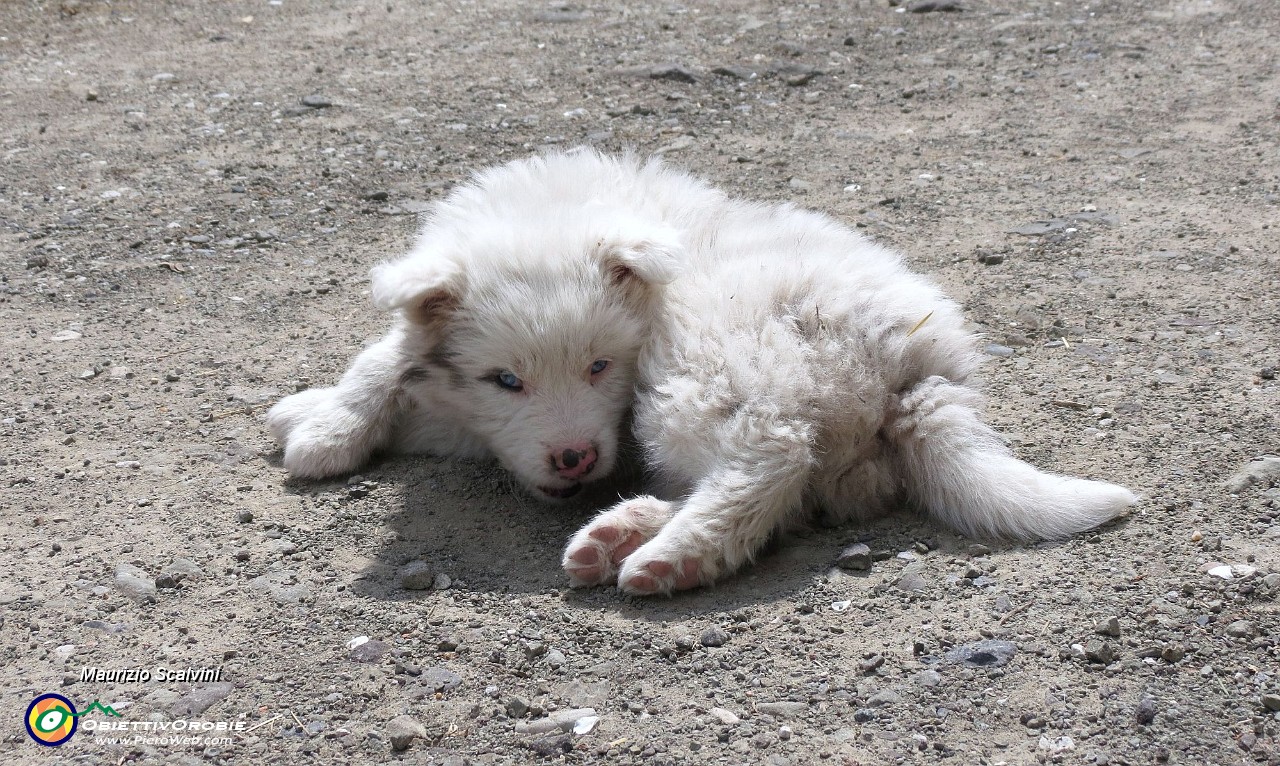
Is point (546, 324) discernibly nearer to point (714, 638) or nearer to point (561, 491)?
point (561, 491)

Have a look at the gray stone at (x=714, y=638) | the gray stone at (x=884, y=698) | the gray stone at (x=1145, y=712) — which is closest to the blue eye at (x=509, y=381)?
the gray stone at (x=714, y=638)

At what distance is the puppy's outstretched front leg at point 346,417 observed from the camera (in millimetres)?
4195

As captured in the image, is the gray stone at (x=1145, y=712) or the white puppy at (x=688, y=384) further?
the white puppy at (x=688, y=384)

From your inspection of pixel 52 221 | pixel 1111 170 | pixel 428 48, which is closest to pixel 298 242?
pixel 52 221

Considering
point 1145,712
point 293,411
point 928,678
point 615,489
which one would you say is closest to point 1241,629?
point 1145,712

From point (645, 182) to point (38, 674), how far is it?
2.60 metres

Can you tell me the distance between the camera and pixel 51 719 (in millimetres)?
2945

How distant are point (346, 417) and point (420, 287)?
706mm

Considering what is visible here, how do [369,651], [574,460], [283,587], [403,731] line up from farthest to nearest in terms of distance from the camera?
[574,460]
[283,587]
[369,651]
[403,731]

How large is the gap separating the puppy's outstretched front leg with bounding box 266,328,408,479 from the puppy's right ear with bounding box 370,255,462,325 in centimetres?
29

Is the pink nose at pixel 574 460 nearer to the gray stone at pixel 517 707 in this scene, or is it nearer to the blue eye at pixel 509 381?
the blue eye at pixel 509 381

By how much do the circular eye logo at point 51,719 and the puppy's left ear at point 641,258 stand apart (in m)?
1.95

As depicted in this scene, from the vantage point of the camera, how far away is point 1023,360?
469 centimetres

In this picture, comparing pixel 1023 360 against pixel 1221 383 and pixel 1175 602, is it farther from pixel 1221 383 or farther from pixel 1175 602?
pixel 1175 602
